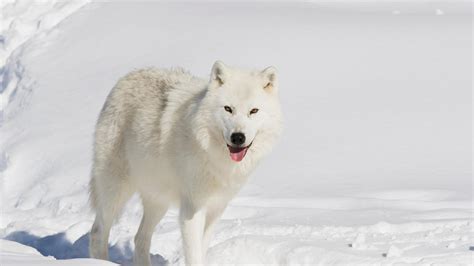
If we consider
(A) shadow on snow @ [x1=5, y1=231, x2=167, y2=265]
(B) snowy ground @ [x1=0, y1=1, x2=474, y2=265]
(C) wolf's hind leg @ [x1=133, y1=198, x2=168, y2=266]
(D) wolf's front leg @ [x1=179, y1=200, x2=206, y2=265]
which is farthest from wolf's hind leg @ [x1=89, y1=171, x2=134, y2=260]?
(D) wolf's front leg @ [x1=179, y1=200, x2=206, y2=265]

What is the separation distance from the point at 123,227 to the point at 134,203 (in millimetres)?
775

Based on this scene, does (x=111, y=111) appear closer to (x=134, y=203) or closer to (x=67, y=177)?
(x=134, y=203)

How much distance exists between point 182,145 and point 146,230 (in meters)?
1.22

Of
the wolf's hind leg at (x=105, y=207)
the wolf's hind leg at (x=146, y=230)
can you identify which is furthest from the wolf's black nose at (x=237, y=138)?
the wolf's hind leg at (x=105, y=207)

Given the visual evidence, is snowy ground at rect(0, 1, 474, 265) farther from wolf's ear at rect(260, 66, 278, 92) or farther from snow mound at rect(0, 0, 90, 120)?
wolf's ear at rect(260, 66, 278, 92)

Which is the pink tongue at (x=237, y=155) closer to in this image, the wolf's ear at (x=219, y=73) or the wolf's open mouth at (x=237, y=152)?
the wolf's open mouth at (x=237, y=152)

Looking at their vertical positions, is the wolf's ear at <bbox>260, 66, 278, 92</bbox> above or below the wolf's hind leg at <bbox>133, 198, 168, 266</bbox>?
above

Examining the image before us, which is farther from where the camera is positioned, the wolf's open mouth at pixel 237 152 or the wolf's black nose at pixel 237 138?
the wolf's open mouth at pixel 237 152

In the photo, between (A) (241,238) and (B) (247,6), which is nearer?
(A) (241,238)

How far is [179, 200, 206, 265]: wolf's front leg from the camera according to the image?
543 centimetres

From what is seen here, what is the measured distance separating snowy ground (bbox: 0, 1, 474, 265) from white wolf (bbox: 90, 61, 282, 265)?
58 centimetres

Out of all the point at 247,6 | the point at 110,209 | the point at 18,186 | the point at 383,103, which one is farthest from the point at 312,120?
the point at 247,6

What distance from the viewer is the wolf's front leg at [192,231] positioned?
5.43m

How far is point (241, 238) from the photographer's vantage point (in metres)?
6.29
